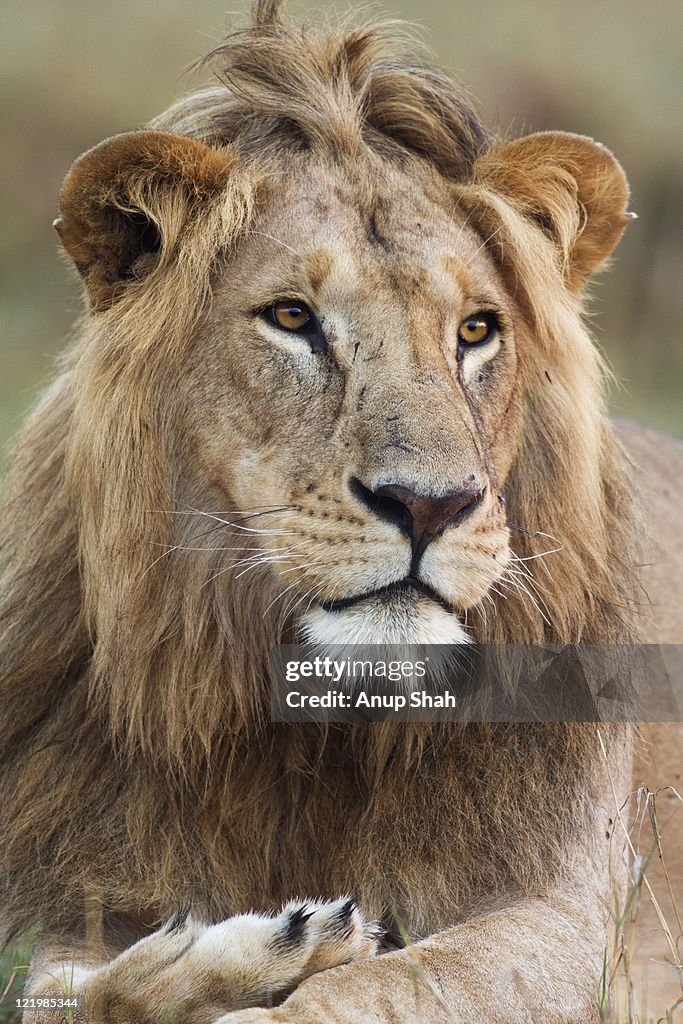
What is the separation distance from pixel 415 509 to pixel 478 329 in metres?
0.58

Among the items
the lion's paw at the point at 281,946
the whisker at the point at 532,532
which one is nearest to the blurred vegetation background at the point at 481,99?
the whisker at the point at 532,532

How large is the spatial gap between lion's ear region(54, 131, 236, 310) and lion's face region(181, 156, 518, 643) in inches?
5.2

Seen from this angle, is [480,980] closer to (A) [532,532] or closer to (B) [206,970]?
(B) [206,970]

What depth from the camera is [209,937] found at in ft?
7.29

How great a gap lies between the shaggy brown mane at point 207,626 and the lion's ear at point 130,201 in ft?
0.08

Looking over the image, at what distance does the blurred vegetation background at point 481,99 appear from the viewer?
6371 mm

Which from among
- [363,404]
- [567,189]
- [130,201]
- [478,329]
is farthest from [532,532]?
[130,201]

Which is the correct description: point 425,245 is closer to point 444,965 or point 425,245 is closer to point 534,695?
point 534,695

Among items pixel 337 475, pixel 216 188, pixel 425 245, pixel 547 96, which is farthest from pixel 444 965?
pixel 547 96

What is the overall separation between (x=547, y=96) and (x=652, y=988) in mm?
6964

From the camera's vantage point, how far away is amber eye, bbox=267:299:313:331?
249 cm

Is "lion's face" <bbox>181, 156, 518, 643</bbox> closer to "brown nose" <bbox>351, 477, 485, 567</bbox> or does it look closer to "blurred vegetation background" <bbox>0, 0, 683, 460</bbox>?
"brown nose" <bbox>351, 477, 485, 567</bbox>

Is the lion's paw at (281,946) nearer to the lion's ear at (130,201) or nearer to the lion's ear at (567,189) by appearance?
the lion's ear at (130,201)

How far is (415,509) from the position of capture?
7.19ft
